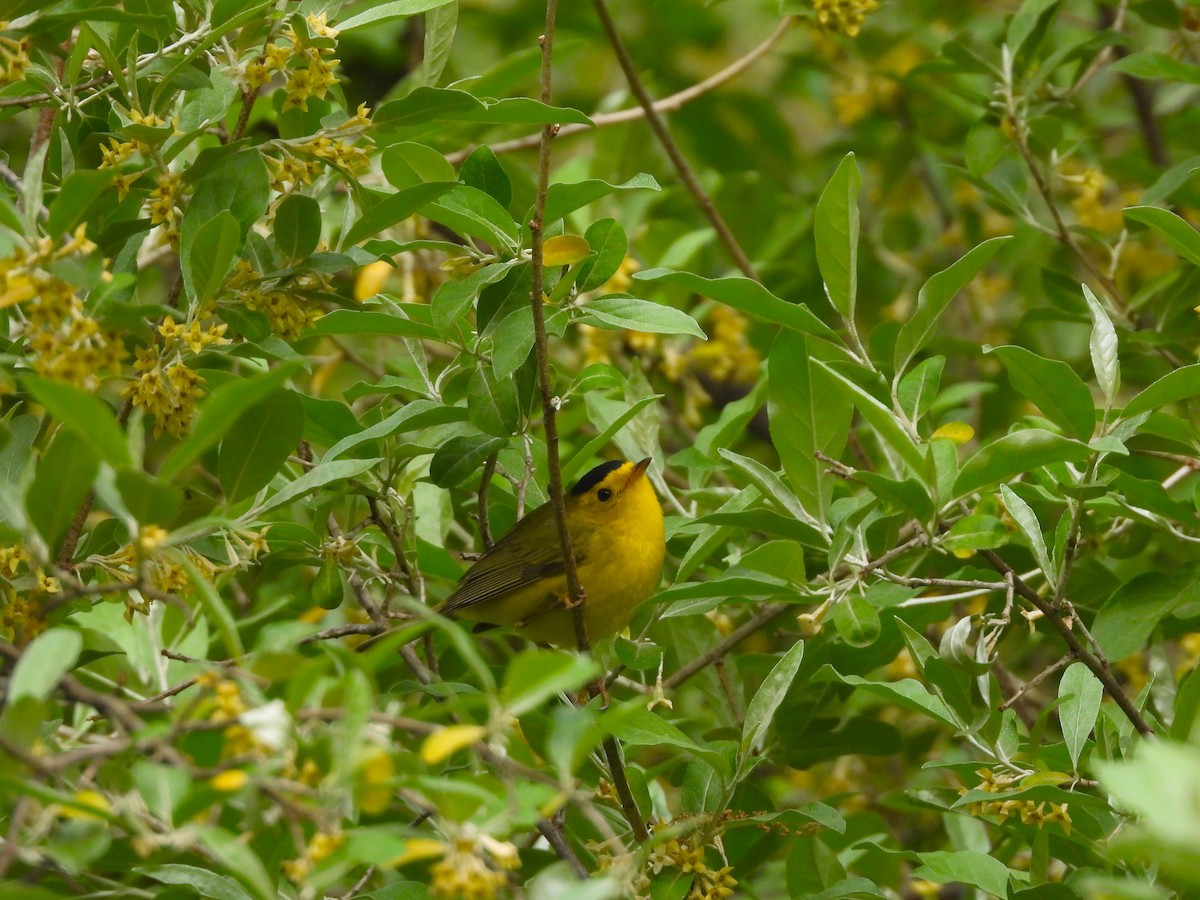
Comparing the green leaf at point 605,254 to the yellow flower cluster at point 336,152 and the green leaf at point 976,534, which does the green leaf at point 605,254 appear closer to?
the yellow flower cluster at point 336,152

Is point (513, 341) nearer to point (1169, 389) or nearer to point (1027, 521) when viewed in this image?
point (1027, 521)

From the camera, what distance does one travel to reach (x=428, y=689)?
98.1 inches

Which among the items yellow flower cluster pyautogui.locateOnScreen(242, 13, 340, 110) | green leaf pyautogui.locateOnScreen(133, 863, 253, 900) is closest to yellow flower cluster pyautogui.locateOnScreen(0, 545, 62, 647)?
green leaf pyautogui.locateOnScreen(133, 863, 253, 900)

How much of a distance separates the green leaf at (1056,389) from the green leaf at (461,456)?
1075 millimetres

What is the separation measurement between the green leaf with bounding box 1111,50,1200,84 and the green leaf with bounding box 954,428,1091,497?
1.67 meters

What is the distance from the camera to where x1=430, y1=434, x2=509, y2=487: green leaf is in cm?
287

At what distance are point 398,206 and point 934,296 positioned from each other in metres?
1.10

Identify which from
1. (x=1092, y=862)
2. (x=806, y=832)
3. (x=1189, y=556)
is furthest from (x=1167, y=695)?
(x=806, y=832)

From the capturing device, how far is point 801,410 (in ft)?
8.96

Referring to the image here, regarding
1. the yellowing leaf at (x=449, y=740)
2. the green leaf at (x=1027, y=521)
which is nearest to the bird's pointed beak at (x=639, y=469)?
the green leaf at (x=1027, y=521)

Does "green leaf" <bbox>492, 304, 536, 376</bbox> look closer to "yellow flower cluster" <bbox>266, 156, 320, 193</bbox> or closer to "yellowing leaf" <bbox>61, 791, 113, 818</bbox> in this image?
"yellow flower cluster" <bbox>266, 156, 320, 193</bbox>

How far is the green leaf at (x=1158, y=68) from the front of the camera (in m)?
3.63

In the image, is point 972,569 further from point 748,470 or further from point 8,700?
point 8,700

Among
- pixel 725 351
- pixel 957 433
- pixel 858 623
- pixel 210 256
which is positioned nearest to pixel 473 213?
pixel 210 256
